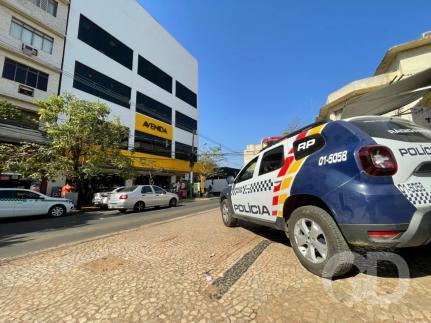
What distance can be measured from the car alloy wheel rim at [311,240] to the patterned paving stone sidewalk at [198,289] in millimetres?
259

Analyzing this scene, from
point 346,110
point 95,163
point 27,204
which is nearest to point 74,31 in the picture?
point 95,163

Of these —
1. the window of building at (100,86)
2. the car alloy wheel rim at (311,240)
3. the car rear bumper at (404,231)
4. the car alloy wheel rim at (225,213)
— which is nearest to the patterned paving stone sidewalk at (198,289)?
the car alloy wheel rim at (311,240)

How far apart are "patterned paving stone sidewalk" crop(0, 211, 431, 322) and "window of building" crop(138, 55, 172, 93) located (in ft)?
96.0

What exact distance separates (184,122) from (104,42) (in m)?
15.0

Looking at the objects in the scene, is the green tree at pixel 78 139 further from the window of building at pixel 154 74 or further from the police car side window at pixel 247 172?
the window of building at pixel 154 74

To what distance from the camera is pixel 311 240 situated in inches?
119

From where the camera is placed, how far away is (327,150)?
2.95 meters

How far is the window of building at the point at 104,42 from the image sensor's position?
2265cm

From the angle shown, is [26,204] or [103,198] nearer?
[26,204]

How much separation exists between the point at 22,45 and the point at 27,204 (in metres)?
13.4

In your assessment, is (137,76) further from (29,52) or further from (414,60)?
(414,60)

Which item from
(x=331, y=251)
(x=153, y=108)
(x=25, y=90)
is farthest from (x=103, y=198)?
(x=153, y=108)

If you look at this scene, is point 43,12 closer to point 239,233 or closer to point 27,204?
point 27,204

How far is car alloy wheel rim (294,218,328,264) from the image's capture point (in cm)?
291
